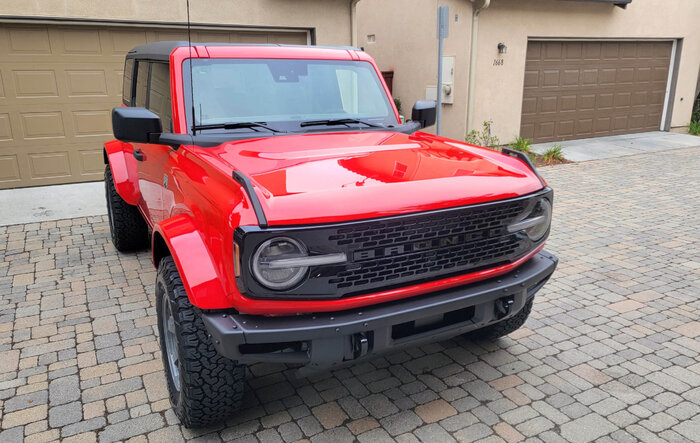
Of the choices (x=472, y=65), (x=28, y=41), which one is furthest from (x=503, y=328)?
(x=472, y=65)

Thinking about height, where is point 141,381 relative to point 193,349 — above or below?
below

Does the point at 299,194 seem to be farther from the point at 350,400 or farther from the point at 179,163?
the point at 350,400

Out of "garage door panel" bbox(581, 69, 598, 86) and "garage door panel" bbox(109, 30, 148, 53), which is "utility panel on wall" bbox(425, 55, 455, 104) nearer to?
"garage door panel" bbox(581, 69, 598, 86)

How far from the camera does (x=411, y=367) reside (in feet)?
11.7

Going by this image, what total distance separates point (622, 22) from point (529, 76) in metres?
2.96

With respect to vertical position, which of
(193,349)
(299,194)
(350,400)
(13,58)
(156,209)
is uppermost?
(13,58)

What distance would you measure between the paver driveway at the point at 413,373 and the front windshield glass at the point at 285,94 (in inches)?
65.8

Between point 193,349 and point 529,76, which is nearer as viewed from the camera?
point 193,349

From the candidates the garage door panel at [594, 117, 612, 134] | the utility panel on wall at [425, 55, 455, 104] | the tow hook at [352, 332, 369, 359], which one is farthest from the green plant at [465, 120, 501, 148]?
the tow hook at [352, 332, 369, 359]

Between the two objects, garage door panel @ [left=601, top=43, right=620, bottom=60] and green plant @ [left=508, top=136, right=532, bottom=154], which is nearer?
green plant @ [left=508, top=136, right=532, bottom=154]

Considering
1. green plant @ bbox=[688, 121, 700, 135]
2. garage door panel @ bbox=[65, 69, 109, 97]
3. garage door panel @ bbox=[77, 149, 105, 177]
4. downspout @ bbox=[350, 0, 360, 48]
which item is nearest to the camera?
garage door panel @ bbox=[65, 69, 109, 97]

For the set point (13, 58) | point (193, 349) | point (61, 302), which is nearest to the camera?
point (193, 349)

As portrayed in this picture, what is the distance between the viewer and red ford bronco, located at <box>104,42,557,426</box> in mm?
2361

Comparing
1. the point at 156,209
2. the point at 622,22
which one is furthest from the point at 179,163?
the point at 622,22
